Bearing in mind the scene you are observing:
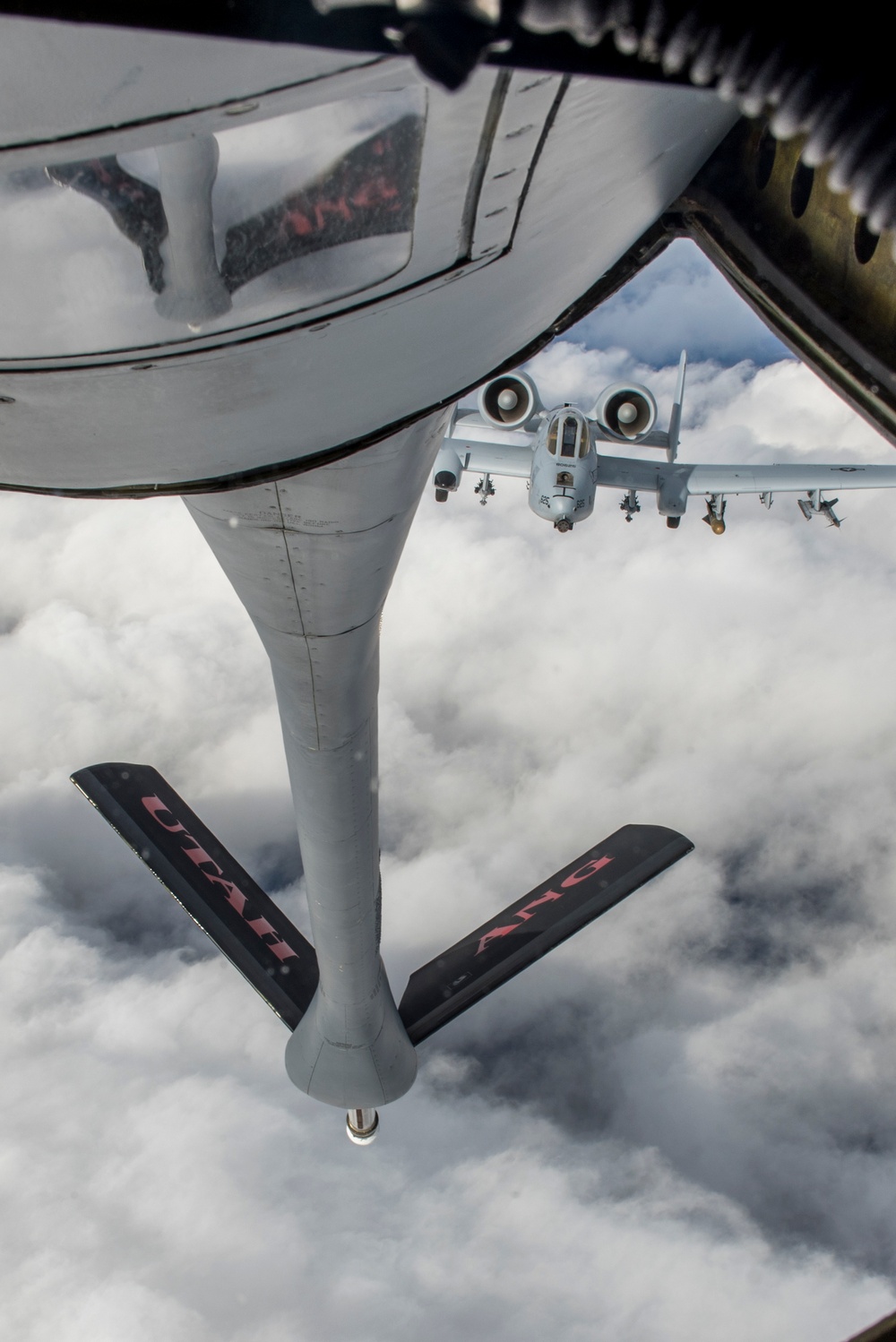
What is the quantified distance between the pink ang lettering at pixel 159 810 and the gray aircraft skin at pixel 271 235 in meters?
10.3

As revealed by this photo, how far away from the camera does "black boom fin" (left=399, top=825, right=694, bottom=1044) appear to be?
1250 cm

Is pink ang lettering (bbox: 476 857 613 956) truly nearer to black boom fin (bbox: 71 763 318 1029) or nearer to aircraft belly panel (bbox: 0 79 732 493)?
black boom fin (bbox: 71 763 318 1029)

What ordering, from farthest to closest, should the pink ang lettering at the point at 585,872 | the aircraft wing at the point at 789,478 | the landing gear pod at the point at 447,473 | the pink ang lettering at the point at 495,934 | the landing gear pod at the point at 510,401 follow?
the landing gear pod at the point at 447,473 → the aircraft wing at the point at 789,478 → the landing gear pod at the point at 510,401 → the pink ang lettering at the point at 585,872 → the pink ang lettering at the point at 495,934

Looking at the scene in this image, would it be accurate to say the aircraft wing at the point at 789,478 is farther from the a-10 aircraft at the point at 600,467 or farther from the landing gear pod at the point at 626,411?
the landing gear pod at the point at 626,411

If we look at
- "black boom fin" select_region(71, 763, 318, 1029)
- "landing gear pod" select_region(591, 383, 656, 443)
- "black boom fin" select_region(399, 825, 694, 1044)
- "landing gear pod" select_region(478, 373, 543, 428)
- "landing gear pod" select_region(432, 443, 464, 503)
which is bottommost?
"black boom fin" select_region(399, 825, 694, 1044)

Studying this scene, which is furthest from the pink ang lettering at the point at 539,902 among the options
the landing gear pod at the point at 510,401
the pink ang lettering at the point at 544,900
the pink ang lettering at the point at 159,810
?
the landing gear pod at the point at 510,401

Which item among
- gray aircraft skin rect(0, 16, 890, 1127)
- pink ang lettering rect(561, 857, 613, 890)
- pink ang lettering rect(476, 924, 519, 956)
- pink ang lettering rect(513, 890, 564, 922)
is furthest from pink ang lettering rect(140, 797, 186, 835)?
gray aircraft skin rect(0, 16, 890, 1127)

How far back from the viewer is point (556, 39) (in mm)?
1079

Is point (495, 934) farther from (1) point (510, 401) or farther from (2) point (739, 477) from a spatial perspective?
(2) point (739, 477)

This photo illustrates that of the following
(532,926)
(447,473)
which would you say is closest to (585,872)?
(532,926)

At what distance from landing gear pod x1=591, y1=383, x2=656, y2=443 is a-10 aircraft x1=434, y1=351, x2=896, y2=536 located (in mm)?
22

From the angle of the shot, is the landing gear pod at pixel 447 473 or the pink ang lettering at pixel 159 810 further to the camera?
the landing gear pod at pixel 447 473

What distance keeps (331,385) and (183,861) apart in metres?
10.9

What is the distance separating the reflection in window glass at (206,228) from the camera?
6.73ft
